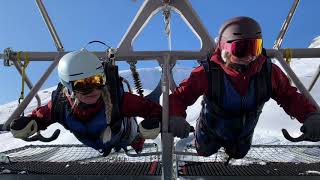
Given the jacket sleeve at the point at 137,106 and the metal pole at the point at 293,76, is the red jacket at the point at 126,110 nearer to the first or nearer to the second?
the jacket sleeve at the point at 137,106

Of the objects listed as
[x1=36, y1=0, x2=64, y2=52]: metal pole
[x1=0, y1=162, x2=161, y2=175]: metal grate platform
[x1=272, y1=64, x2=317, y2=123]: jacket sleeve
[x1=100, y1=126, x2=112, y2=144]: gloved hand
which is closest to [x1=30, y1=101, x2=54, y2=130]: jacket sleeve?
[x1=100, y1=126, x2=112, y2=144]: gloved hand

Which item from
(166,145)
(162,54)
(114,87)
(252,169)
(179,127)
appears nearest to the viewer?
(179,127)

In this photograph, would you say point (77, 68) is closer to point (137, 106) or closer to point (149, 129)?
point (137, 106)

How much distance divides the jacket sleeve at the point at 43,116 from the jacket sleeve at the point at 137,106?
674 mm

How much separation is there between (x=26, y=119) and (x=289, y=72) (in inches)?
95.9

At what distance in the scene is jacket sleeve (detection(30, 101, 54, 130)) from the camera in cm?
386

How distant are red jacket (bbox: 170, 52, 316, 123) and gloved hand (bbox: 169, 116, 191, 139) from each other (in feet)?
0.53

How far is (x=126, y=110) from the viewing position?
380 centimetres

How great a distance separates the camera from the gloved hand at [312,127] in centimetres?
312

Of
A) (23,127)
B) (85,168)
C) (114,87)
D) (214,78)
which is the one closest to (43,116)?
(23,127)

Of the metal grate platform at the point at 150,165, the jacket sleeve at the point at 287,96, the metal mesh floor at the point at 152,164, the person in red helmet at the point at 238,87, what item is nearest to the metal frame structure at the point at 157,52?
the person in red helmet at the point at 238,87

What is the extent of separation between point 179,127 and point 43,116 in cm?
140

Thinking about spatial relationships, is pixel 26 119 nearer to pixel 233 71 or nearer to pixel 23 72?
pixel 23 72

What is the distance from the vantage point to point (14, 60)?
4.61m
